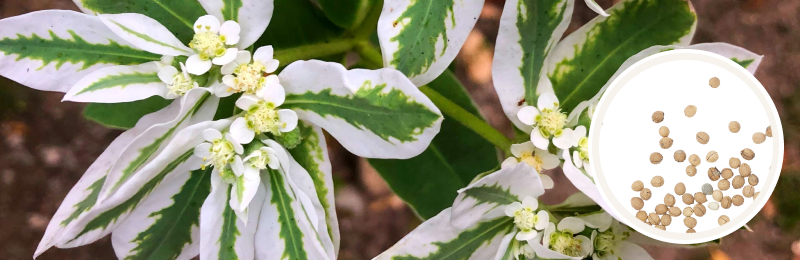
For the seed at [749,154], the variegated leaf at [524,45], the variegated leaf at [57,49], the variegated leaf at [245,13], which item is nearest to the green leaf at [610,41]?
the variegated leaf at [524,45]

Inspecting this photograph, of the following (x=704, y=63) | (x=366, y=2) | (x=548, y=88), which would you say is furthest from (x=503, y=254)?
(x=366, y=2)

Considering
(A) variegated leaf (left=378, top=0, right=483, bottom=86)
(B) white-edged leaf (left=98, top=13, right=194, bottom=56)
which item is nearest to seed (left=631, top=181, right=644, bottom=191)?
(A) variegated leaf (left=378, top=0, right=483, bottom=86)

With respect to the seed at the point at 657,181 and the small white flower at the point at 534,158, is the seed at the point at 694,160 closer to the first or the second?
the seed at the point at 657,181

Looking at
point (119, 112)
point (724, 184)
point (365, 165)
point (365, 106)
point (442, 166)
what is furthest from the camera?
point (365, 165)

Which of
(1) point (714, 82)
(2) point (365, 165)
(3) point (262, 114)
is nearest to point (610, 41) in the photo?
(1) point (714, 82)

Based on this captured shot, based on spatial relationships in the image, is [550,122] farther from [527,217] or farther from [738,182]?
[738,182]
